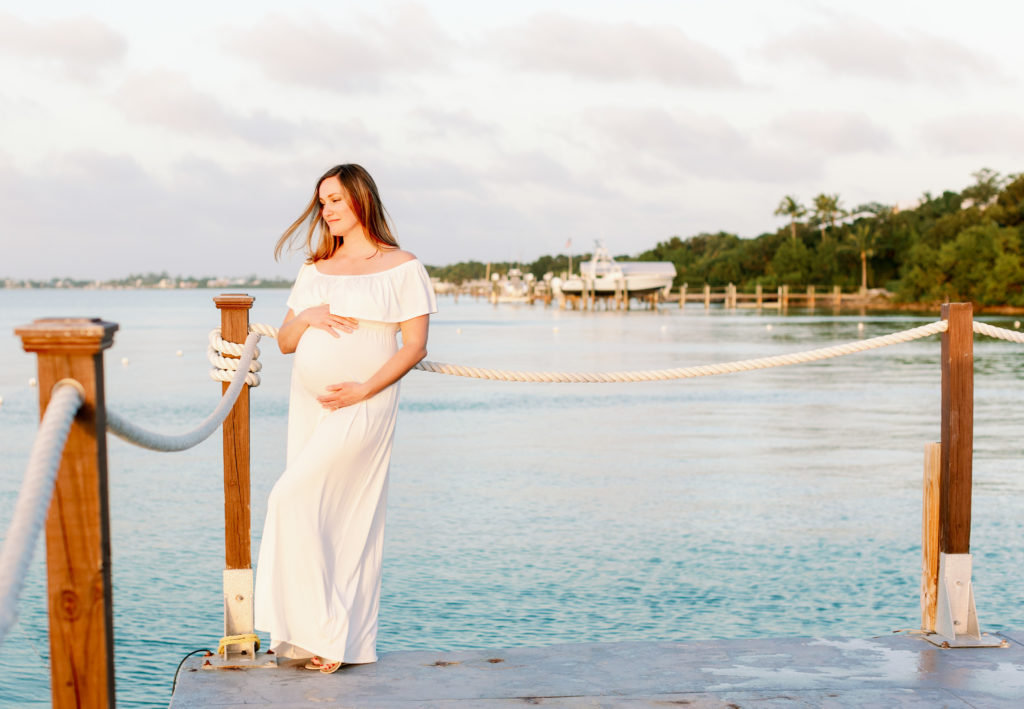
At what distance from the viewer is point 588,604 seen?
30.6 feet

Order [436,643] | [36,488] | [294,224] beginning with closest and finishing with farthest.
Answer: [36,488] < [294,224] < [436,643]

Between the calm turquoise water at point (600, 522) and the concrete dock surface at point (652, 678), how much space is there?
4.24 metres

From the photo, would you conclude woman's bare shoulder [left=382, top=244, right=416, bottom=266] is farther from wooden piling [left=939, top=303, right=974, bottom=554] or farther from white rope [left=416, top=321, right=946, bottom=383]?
wooden piling [left=939, top=303, right=974, bottom=554]

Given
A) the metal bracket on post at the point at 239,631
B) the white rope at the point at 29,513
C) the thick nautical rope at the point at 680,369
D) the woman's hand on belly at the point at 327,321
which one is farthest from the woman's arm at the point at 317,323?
the white rope at the point at 29,513

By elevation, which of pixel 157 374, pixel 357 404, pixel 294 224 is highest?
pixel 294 224

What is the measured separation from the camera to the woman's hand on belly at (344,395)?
12.7 feet

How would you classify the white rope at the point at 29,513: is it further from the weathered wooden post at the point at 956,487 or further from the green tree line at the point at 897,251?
the green tree line at the point at 897,251

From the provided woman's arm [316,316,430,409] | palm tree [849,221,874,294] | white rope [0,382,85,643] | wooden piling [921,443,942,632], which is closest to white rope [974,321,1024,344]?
wooden piling [921,443,942,632]

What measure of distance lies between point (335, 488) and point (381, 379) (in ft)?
1.41

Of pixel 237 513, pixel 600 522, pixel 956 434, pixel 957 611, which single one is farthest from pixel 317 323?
pixel 600 522

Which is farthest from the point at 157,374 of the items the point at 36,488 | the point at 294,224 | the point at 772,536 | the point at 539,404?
the point at 36,488

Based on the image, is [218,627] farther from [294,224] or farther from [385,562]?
[294,224]

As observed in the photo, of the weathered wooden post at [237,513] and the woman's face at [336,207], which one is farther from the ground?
the woman's face at [336,207]

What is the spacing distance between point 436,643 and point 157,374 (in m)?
30.3
